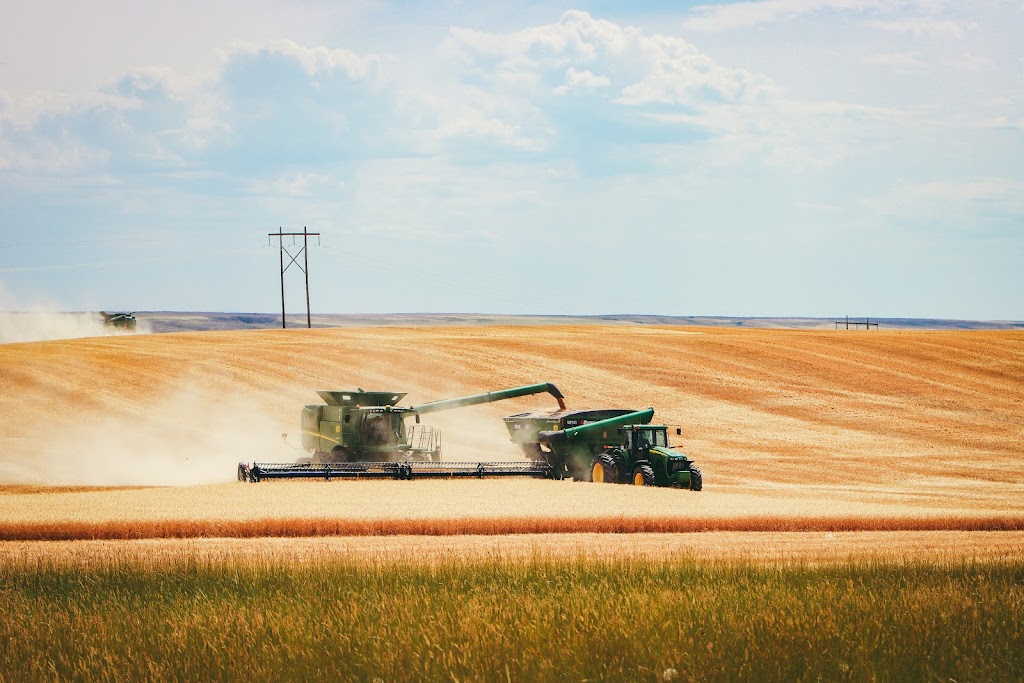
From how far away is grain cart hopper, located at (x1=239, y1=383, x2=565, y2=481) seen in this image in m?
36.8

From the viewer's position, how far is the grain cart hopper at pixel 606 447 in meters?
35.3

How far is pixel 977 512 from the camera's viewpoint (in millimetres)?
29578

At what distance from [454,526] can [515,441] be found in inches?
A: 548

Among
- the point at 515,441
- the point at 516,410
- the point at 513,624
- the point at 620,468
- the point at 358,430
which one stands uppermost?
the point at 513,624

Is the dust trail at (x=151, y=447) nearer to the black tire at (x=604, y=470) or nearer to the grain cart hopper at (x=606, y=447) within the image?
the grain cart hopper at (x=606, y=447)

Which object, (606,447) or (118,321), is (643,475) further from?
(118,321)

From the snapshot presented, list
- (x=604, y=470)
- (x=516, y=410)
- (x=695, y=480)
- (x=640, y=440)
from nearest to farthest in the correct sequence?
(x=695, y=480)
(x=640, y=440)
(x=604, y=470)
(x=516, y=410)

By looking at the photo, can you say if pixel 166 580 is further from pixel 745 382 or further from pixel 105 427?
pixel 745 382

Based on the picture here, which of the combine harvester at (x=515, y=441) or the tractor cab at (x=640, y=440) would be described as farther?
the tractor cab at (x=640, y=440)

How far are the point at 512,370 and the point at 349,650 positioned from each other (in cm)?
4574

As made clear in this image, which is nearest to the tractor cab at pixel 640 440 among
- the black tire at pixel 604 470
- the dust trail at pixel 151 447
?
the black tire at pixel 604 470

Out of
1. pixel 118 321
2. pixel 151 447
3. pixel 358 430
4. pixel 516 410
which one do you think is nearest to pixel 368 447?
pixel 358 430

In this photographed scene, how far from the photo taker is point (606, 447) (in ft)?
124

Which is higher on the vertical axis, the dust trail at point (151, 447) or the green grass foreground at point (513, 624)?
the green grass foreground at point (513, 624)
